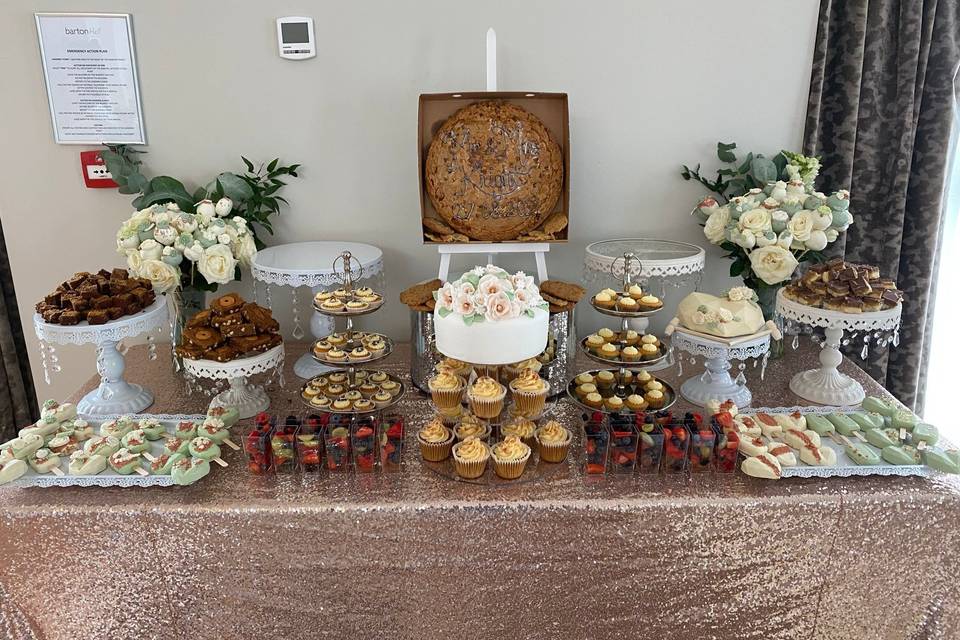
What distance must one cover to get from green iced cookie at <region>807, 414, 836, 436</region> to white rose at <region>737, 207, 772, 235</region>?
531 millimetres

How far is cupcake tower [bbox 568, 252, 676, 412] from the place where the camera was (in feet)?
5.17

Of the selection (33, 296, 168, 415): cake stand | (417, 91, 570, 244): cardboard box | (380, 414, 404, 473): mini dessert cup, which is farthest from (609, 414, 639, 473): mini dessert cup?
(33, 296, 168, 415): cake stand

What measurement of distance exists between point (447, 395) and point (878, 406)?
1081mm

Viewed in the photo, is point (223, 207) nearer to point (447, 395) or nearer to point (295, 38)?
point (295, 38)

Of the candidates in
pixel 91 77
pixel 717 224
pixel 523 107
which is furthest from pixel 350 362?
pixel 91 77

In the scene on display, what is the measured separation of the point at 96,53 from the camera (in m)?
1.93

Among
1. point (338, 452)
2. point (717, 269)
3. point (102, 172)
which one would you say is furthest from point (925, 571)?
point (102, 172)

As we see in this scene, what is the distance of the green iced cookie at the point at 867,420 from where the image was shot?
1.56 meters

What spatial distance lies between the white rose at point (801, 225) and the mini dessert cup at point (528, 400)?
2.86 ft

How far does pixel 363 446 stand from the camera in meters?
1.42

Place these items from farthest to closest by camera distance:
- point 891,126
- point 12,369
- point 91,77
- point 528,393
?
point 12,369 → point 891,126 → point 91,77 → point 528,393

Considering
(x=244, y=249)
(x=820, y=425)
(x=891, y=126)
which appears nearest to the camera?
(x=820, y=425)

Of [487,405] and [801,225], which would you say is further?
[801,225]

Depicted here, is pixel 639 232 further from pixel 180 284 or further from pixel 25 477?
pixel 25 477
